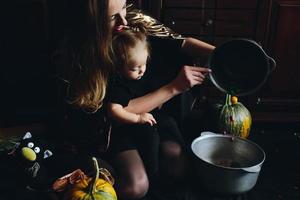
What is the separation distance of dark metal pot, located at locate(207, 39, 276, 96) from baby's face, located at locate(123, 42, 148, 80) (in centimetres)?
25

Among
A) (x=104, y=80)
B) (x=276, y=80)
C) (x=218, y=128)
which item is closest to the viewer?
(x=104, y=80)

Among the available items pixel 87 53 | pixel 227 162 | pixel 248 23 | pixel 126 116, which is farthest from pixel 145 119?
pixel 248 23

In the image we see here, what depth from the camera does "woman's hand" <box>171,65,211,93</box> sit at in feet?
4.26

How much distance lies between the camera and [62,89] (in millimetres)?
1338

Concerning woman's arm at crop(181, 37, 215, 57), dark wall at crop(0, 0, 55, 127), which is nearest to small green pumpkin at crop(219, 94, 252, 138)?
woman's arm at crop(181, 37, 215, 57)

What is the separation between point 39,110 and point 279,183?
99 cm

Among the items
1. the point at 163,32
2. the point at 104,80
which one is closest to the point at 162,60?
the point at 163,32

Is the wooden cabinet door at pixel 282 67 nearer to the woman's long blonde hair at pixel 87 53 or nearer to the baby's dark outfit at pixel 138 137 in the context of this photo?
the baby's dark outfit at pixel 138 137

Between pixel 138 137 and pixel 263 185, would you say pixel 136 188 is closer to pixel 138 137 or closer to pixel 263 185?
pixel 138 137

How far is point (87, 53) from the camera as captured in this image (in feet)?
4.16

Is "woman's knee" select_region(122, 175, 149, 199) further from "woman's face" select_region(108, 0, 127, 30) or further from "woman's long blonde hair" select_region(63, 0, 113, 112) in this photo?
"woman's face" select_region(108, 0, 127, 30)

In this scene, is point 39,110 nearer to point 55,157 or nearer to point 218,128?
point 55,157

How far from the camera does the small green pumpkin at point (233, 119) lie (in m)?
1.54

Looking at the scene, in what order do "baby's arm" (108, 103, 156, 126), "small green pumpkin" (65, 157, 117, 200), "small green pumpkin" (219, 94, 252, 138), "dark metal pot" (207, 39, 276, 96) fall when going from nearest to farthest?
"small green pumpkin" (65, 157, 117, 200) < "baby's arm" (108, 103, 156, 126) < "dark metal pot" (207, 39, 276, 96) < "small green pumpkin" (219, 94, 252, 138)
